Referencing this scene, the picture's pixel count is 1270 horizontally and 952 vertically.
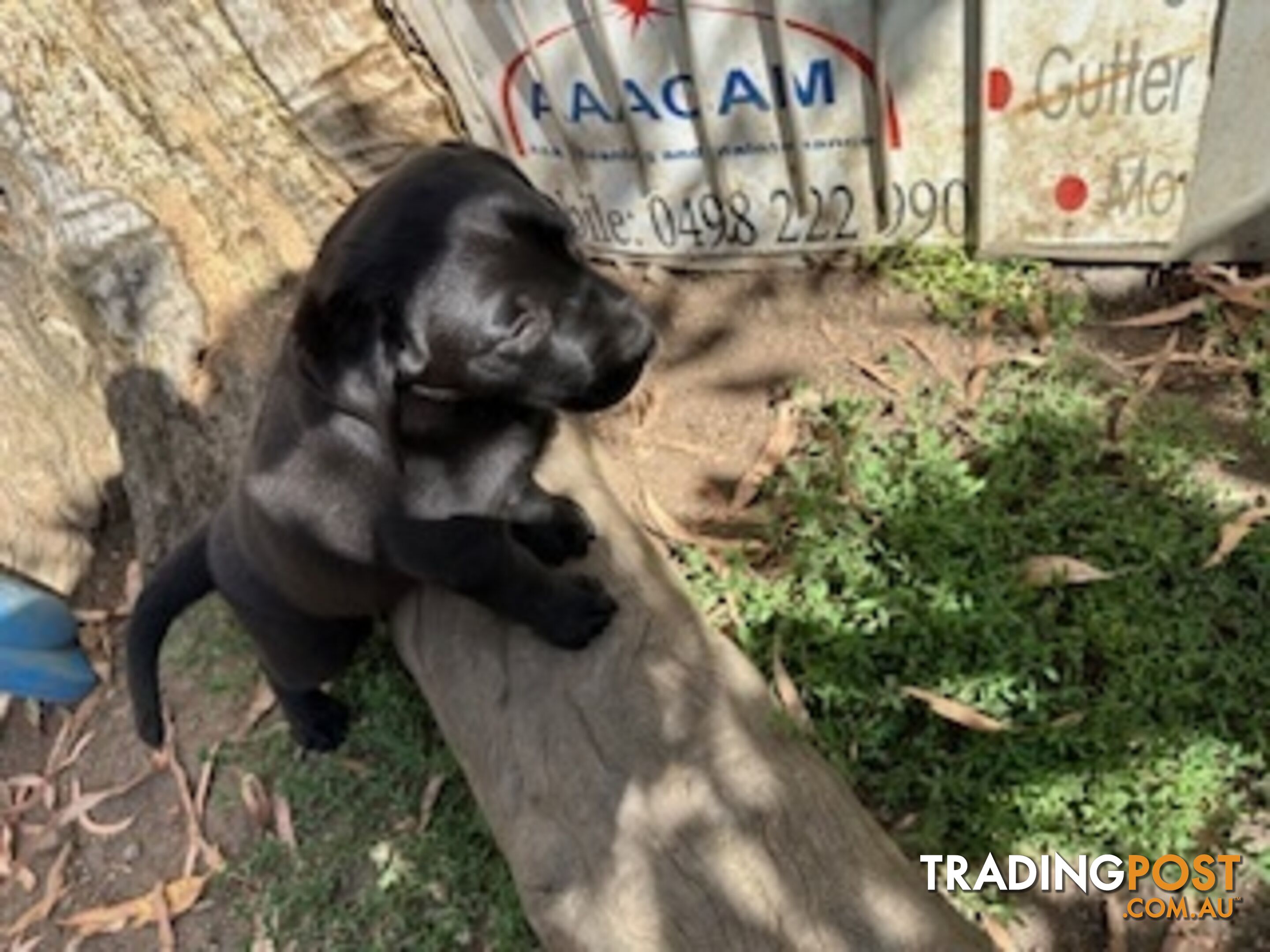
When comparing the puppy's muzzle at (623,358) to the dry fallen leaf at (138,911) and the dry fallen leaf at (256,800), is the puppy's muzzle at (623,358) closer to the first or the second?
the dry fallen leaf at (256,800)

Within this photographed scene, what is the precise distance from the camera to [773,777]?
2.76 meters

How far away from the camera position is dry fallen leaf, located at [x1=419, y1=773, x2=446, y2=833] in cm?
379

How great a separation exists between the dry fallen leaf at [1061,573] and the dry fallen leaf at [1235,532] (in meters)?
0.26

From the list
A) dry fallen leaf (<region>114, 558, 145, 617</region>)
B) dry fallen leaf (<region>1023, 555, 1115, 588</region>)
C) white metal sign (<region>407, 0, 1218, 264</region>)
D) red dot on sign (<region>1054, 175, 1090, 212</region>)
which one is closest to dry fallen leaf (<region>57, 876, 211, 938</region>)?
dry fallen leaf (<region>114, 558, 145, 617</region>)

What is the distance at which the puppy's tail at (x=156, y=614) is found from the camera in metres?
3.52

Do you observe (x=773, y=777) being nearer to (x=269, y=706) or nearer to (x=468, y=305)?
(x=468, y=305)

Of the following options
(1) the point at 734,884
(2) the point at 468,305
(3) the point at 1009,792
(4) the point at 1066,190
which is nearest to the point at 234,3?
(2) the point at 468,305

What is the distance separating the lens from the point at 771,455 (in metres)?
4.05

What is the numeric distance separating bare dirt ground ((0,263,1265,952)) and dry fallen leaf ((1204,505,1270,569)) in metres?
0.68

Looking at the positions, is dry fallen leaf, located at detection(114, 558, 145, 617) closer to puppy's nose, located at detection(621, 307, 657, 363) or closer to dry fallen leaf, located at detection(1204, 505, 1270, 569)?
puppy's nose, located at detection(621, 307, 657, 363)

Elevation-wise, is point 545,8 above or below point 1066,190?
above

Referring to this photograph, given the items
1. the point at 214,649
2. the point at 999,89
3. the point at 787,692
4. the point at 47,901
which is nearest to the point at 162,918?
the point at 47,901

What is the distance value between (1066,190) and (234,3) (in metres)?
2.44

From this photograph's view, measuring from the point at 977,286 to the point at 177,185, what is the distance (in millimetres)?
2449
